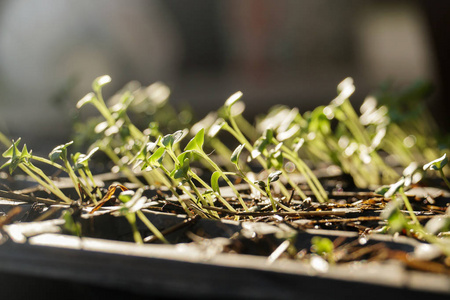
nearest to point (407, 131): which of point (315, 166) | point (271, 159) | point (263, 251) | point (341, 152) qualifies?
point (315, 166)

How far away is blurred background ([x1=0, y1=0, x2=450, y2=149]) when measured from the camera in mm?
5449

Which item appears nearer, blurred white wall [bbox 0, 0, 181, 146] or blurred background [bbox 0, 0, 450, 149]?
blurred background [bbox 0, 0, 450, 149]

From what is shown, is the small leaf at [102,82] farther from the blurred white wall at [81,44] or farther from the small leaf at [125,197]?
the blurred white wall at [81,44]

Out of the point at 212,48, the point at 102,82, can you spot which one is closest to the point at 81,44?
the point at 212,48

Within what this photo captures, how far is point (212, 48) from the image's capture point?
6.39 meters

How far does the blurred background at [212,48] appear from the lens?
5.45 m

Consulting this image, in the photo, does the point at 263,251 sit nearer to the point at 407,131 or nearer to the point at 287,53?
the point at 407,131

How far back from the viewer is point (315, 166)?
60.4 inches

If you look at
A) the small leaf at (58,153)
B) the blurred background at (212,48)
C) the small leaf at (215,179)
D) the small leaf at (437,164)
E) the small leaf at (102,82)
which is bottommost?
the small leaf at (437,164)

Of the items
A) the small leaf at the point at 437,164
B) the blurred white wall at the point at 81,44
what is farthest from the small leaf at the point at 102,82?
the blurred white wall at the point at 81,44

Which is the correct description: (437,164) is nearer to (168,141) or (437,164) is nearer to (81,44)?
(168,141)

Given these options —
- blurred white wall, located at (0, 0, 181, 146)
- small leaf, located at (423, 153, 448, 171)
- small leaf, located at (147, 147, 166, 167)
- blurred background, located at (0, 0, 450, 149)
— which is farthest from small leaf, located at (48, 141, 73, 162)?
blurred white wall, located at (0, 0, 181, 146)

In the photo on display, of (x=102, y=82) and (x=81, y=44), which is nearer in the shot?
(x=102, y=82)

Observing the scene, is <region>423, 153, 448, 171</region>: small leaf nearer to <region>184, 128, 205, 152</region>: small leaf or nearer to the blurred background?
<region>184, 128, 205, 152</region>: small leaf
